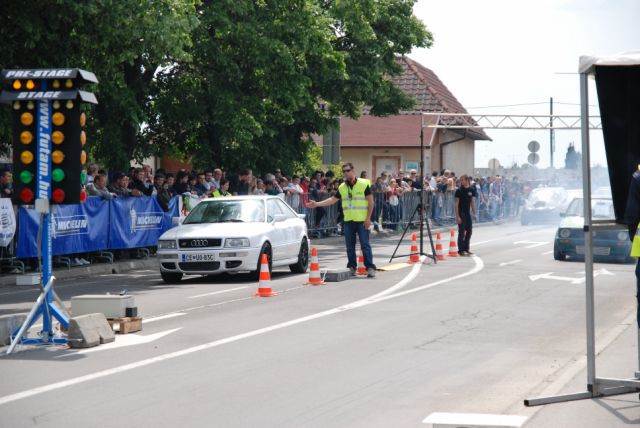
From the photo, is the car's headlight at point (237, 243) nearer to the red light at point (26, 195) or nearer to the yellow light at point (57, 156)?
the red light at point (26, 195)

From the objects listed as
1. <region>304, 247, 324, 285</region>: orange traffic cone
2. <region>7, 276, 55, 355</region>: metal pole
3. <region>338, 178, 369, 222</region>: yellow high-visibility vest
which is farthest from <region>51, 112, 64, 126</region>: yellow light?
<region>338, 178, 369, 222</region>: yellow high-visibility vest

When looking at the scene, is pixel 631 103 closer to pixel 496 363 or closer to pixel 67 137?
pixel 496 363

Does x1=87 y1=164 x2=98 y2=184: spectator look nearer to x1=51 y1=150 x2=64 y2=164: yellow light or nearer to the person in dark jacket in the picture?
x1=51 y1=150 x2=64 y2=164: yellow light

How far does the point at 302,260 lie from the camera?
69.0ft

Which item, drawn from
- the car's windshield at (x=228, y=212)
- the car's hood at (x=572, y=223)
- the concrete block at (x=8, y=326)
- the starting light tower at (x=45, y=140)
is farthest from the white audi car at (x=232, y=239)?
the starting light tower at (x=45, y=140)

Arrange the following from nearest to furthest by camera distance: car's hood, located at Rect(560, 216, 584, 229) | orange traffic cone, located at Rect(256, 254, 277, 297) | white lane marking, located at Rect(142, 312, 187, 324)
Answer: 1. white lane marking, located at Rect(142, 312, 187, 324)
2. orange traffic cone, located at Rect(256, 254, 277, 297)
3. car's hood, located at Rect(560, 216, 584, 229)

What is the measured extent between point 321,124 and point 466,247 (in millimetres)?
12965

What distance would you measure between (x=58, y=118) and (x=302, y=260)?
10586mm

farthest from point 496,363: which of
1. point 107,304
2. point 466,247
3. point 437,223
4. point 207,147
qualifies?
point 437,223

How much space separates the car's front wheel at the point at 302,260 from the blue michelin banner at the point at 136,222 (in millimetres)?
4184

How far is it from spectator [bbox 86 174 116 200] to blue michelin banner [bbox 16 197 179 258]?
13cm

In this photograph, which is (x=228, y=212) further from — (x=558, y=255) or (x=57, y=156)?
(x=57, y=156)

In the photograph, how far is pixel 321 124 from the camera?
1490 inches

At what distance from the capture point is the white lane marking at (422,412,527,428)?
7262mm
